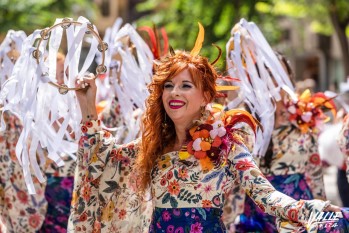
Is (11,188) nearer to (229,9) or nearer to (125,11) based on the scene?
(229,9)

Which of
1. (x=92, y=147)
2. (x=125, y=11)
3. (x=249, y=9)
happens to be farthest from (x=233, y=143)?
(x=125, y=11)

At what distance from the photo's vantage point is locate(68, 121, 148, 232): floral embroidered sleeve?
4.26 metres

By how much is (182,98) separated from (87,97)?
47cm

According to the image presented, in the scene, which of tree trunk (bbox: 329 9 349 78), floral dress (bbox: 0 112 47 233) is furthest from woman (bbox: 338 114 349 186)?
tree trunk (bbox: 329 9 349 78)

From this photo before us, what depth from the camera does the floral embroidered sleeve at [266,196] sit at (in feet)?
11.7

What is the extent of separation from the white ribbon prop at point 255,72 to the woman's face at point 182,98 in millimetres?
1578

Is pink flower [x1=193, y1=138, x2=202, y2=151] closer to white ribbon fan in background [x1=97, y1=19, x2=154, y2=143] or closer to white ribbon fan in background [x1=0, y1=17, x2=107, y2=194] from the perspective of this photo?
white ribbon fan in background [x1=0, y1=17, x2=107, y2=194]

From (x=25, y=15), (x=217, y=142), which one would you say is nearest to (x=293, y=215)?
(x=217, y=142)

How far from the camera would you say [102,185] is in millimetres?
4383

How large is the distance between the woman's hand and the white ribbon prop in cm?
174

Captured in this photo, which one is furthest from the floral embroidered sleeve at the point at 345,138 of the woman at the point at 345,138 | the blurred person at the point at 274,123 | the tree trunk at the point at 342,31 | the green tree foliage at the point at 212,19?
the tree trunk at the point at 342,31

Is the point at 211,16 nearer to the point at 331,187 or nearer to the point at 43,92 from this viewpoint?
the point at 331,187

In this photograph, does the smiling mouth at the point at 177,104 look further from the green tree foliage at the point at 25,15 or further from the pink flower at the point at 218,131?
the green tree foliage at the point at 25,15

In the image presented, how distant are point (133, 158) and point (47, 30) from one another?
2.54 ft
